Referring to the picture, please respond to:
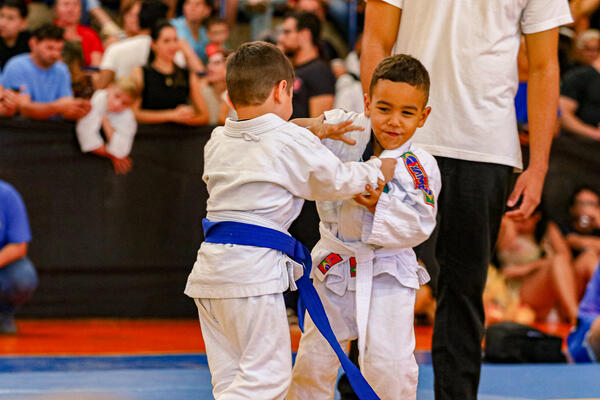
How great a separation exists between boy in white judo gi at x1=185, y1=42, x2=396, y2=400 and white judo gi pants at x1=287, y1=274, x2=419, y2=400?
0.22 m

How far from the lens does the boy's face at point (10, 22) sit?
618 cm

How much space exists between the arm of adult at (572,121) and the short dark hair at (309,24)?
2020mm

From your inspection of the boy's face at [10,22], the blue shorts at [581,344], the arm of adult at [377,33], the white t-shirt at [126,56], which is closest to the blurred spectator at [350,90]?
the white t-shirt at [126,56]

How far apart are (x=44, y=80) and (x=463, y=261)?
13.0ft

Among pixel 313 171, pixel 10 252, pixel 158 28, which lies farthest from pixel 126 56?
pixel 313 171

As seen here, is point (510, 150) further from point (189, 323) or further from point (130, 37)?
point (130, 37)

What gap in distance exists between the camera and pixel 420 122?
8.39 ft

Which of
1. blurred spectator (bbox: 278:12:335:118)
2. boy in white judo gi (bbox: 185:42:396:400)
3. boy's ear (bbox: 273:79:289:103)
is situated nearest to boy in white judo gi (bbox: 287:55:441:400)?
boy in white judo gi (bbox: 185:42:396:400)

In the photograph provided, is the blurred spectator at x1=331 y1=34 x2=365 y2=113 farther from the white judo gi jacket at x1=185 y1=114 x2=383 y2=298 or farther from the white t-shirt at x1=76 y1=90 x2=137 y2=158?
the white judo gi jacket at x1=185 y1=114 x2=383 y2=298

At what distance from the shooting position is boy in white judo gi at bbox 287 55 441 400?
2.47m

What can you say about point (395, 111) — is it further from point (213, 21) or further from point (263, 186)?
point (213, 21)

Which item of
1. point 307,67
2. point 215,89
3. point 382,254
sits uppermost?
point 307,67

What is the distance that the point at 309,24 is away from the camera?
623 centimetres

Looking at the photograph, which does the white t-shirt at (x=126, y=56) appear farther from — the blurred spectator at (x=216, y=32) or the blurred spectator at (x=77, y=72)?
the blurred spectator at (x=216, y=32)
